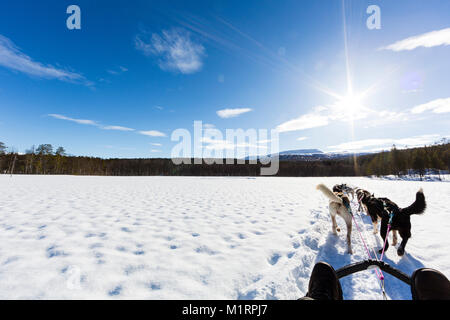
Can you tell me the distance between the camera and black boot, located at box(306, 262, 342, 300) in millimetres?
2318

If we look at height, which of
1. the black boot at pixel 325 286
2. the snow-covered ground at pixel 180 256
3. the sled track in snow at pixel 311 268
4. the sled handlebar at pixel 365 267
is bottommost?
the sled track in snow at pixel 311 268

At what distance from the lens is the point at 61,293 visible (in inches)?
98.9

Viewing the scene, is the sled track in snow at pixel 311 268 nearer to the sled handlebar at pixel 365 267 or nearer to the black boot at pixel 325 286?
the black boot at pixel 325 286

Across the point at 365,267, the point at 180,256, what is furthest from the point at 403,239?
the point at 180,256

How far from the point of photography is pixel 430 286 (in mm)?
2164

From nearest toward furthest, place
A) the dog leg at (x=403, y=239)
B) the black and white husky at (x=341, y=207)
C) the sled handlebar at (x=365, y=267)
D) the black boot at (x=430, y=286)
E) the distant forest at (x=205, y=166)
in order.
Answer: the black boot at (x=430, y=286) < the sled handlebar at (x=365, y=267) < the dog leg at (x=403, y=239) < the black and white husky at (x=341, y=207) < the distant forest at (x=205, y=166)

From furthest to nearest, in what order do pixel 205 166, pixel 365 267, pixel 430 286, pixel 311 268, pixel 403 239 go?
pixel 205 166, pixel 403 239, pixel 311 268, pixel 365 267, pixel 430 286

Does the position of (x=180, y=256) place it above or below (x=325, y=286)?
below

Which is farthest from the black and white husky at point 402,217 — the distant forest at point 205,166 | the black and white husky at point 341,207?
the distant forest at point 205,166

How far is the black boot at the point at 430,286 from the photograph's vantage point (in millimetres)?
2135

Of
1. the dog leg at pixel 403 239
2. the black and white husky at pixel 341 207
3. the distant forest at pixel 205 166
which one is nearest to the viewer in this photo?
the dog leg at pixel 403 239

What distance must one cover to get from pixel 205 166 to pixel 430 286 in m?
100.0

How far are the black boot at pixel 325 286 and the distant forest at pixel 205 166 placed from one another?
68.8m

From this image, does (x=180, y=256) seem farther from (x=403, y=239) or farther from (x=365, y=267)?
(x=403, y=239)
